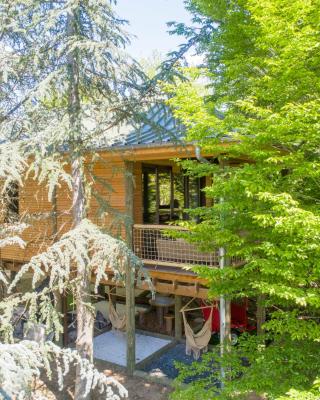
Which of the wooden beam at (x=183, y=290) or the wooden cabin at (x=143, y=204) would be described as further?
the wooden beam at (x=183, y=290)

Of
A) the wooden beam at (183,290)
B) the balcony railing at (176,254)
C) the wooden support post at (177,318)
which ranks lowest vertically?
the wooden support post at (177,318)

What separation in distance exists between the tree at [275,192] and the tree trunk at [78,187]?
1964 millimetres

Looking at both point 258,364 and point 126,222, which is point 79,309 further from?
point 258,364

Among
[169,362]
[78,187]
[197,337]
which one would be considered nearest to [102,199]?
[78,187]

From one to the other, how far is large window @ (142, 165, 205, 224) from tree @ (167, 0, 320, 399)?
185 inches

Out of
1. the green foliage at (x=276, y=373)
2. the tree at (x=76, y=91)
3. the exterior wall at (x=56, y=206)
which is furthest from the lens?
the exterior wall at (x=56, y=206)

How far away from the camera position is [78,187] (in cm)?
693

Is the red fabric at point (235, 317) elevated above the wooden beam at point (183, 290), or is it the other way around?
the wooden beam at point (183, 290)

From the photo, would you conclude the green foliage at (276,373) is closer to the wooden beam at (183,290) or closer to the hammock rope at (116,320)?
the wooden beam at (183,290)

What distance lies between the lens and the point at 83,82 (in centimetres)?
711

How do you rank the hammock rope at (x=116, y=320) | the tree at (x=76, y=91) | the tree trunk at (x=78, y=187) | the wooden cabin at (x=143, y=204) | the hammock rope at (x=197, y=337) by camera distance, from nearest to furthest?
1. the tree at (x=76, y=91)
2. the tree trunk at (x=78, y=187)
3. the wooden cabin at (x=143, y=204)
4. the hammock rope at (x=197, y=337)
5. the hammock rope at (x=116, y=320)

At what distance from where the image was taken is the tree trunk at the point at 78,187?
6.32 metres

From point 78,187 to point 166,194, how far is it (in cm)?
486

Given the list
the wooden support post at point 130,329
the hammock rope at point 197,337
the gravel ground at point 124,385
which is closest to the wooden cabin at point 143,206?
the wooden support post at point 130,329
